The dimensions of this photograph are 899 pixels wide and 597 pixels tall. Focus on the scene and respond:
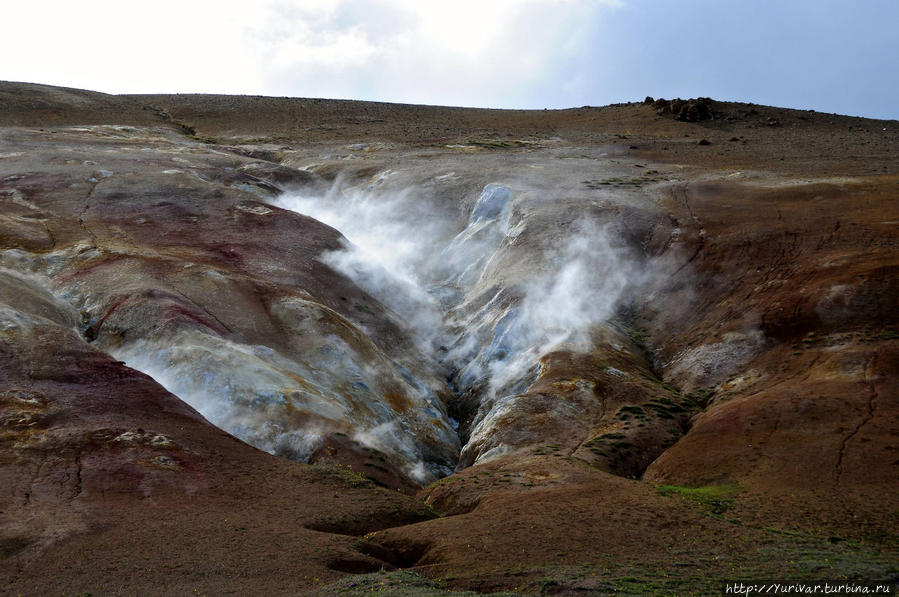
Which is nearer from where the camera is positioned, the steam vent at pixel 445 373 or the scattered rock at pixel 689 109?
the steam vent at pixel 445 373

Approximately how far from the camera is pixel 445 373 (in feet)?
162

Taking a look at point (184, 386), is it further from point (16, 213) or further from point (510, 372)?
point (16, 213)

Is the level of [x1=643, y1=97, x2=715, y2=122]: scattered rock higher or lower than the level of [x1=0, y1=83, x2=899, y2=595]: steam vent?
higher

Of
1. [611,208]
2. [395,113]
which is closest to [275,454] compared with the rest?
[611,208]

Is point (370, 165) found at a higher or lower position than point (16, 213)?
higher

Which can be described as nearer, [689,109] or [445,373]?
[445,373]

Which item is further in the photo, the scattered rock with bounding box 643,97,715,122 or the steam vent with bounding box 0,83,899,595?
the scattered rock with bounding box 643,97,715,122

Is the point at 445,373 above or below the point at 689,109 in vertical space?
below

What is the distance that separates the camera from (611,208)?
59.6 m

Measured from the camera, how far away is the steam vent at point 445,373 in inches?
953

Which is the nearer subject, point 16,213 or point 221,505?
point 221,505

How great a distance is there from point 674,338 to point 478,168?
3306 centimetres

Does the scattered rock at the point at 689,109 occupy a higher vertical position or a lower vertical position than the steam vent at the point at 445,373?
higher

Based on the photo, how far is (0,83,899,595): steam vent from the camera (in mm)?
24203
